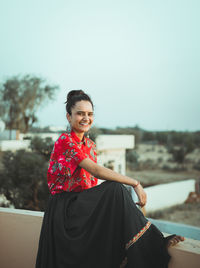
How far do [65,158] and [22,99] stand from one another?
13938 mm

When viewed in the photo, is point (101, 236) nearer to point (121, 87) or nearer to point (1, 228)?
point (1, 228)

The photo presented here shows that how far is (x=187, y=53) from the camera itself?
1156 inches

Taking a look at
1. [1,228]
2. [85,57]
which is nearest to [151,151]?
[85,57]

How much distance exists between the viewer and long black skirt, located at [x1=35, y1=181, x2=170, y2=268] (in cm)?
138

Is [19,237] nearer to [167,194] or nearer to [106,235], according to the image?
[106,235]

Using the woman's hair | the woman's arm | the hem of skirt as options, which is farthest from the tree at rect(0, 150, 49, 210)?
the hem of skirt

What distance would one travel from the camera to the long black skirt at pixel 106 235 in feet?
4.52

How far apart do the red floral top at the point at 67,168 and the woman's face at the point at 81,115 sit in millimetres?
100

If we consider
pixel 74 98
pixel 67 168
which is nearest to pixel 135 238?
pixel 67 168

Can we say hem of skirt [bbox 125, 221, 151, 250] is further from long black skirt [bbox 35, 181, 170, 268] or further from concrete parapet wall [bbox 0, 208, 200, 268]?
concrete parapet wall [bbox 0, 208, 200, 268]

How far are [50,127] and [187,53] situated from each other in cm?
2282

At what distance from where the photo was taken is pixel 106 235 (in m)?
1.43

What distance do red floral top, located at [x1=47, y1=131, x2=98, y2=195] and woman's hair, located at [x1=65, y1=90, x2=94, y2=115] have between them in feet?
0.69

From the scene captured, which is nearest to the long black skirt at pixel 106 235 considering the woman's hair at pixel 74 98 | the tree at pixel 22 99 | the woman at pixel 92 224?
the woman at pixel 92 224
